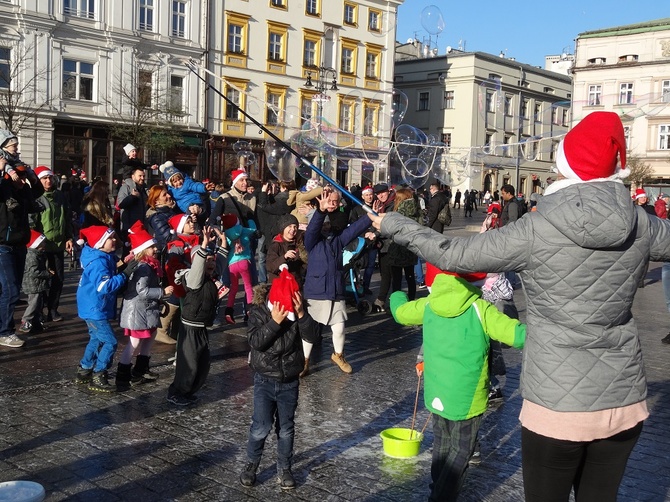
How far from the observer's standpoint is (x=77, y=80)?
3600 centimetres

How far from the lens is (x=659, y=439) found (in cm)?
577

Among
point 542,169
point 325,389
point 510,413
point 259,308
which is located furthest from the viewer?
point 542,169

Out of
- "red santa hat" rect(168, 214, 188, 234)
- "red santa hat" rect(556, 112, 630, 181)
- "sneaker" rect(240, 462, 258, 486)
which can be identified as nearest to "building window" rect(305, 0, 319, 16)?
"red santa hat" rect(168, 214, 188, 234)

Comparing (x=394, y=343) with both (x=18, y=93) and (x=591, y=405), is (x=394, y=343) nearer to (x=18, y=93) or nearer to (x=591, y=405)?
(x=591, y=405)

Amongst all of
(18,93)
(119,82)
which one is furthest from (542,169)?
(18,93)

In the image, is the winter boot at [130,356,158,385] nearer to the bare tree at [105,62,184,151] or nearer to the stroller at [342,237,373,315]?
the stroller at [342,237,373,315]

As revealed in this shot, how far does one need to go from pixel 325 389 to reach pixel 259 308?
7.48 ft

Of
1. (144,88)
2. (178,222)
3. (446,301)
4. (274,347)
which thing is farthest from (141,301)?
(144,88)

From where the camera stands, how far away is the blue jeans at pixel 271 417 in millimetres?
4652

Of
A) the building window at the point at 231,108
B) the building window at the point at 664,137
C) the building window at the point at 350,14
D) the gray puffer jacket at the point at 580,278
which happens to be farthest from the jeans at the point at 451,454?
the building window at the point at 664,137

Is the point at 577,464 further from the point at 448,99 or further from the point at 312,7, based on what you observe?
the point at 448,99

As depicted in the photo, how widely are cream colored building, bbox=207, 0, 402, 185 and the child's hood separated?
3280 cm

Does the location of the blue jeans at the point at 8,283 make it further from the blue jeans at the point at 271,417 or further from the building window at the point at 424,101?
the building window at the point at 424,101

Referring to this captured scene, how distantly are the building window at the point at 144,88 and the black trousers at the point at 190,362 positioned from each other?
1188 inches
